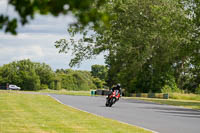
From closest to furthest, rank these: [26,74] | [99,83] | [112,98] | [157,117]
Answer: [157,117], [112,98], [26,74], [99,83]

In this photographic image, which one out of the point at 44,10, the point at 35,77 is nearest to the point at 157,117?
the point at 44,10

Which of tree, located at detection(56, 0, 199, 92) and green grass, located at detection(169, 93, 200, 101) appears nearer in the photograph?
tree, located at detection(56, 0, 199, 92)

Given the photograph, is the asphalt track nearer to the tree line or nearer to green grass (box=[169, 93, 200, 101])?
green grass (box=[169, 93, 200, 101])

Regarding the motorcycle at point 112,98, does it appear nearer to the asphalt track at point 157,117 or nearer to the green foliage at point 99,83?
the asphalt track at point 157,117

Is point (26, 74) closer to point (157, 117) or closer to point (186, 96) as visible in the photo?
point (186, 96)

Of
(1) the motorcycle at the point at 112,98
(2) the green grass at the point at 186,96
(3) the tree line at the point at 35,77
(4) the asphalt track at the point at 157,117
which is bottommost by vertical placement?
(4) the asphalt track at the point at 157,117

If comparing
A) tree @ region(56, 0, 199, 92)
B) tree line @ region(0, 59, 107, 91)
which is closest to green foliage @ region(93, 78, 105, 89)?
tree line @ region(0, 59, 107, 91)

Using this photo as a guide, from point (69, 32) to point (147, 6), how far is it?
9.47 metres

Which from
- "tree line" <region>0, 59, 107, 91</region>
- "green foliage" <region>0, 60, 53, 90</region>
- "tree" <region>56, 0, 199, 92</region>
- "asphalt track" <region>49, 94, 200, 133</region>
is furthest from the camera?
"tree line" <region>0, 59, 107, 91</region>

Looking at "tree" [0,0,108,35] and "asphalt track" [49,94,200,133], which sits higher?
"tree" [0,0,108,35]

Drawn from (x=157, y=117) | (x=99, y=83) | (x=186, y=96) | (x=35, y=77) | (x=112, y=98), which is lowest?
(x=157, y=117)

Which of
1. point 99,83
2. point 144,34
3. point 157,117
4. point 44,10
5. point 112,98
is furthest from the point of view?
point 99,83

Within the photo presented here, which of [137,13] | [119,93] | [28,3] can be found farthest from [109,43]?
[28,3]

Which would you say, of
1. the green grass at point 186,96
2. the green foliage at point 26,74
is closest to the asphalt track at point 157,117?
the green grass at point 186,96
